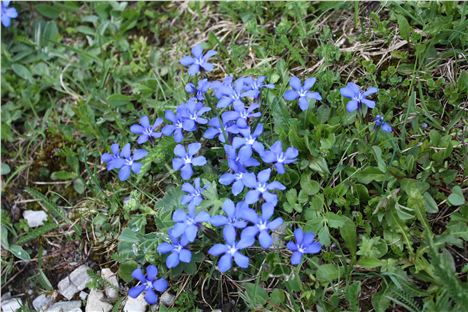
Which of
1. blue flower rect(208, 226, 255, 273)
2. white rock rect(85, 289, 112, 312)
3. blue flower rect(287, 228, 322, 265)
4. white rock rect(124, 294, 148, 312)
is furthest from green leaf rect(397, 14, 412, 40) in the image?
white rock rect(85, 289, 112, 312)

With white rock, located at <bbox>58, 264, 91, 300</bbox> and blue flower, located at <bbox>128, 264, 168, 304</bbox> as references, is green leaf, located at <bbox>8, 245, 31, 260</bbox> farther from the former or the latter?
blue flower, located at <bbox>128, 264, 168, 304</bbox>

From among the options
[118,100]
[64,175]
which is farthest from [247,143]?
[64,175]

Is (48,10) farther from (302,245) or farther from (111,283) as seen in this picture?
(302,245)

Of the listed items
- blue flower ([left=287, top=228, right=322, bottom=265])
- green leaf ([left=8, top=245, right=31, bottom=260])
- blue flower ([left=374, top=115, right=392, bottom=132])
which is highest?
blue flower ([left=374, top=115, right=392, bottom=132])

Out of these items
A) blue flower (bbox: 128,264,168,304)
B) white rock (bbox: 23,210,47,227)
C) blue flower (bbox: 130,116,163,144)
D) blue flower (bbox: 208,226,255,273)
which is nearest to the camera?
blue flower (bbox: 208,226,255,273)

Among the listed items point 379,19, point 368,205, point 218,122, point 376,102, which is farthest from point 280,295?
point 379,19

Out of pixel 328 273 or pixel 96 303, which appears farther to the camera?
pixel 96 303
